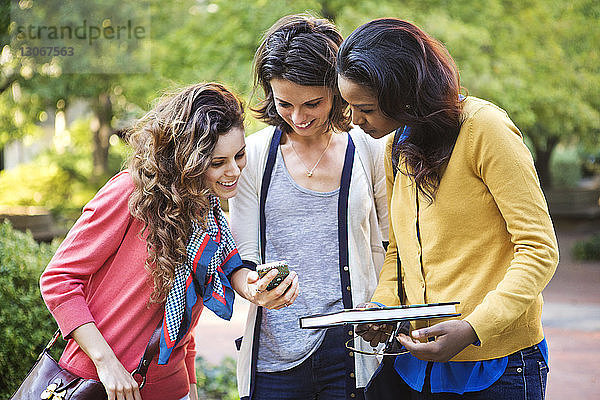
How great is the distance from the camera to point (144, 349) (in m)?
2.41

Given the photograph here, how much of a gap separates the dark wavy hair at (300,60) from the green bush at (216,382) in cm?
334

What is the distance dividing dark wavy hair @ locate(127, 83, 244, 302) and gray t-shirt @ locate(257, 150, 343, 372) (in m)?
0.40

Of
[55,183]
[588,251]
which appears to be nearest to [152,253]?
[588,251]

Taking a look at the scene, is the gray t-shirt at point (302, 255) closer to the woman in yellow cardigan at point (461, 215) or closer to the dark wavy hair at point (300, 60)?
the dark wavy hair at point (300, 60)

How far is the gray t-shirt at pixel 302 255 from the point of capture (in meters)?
2.79

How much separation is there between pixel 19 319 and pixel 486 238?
290cm

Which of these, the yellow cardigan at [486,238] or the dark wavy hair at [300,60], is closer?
the yellow cardigan at [486,238]

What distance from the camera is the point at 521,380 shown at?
2.15 meters

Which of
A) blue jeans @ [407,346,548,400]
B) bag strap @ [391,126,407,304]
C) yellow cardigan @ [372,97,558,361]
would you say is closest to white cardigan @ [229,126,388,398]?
bag strap @ [391,126,407,304]

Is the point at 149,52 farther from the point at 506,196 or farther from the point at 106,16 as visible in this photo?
the point at 506,196

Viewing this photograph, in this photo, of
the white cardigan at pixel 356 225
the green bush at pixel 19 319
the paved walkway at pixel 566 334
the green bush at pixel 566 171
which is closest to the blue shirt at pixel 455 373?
the white cardigan at pixel 356 225

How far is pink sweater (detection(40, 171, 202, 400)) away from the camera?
2.31 meters

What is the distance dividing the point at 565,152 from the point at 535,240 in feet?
103

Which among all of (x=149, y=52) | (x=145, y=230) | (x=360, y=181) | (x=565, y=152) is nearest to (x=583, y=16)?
(x=149, y=52)
